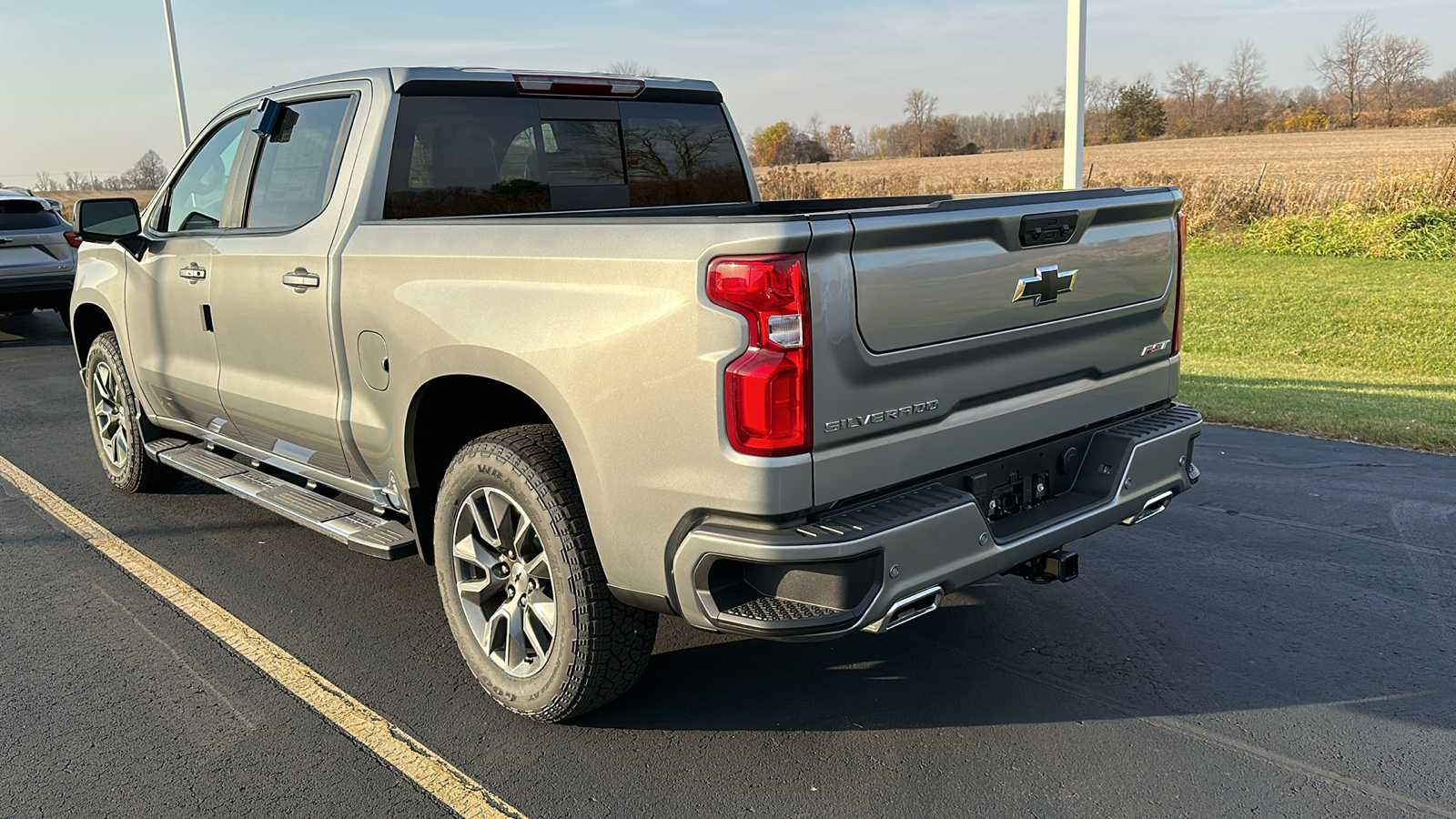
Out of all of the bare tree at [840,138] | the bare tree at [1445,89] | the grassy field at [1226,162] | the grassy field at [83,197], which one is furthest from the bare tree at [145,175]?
the bare tree at [1445,89]

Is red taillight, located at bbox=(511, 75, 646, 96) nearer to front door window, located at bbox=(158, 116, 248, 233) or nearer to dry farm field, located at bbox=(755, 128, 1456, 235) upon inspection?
front door window, located at bbox=(158, 116, 248, 233)

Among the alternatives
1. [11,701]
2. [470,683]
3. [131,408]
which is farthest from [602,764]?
[131,408]

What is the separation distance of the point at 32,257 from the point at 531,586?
11.6 meters

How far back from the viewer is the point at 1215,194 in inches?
824

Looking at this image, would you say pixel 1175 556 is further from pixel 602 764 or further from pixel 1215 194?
pixel 1215 194

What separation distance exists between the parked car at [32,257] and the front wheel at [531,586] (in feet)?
34.9

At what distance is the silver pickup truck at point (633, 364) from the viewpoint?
2.76 metres

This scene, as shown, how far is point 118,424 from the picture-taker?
6.20 metres

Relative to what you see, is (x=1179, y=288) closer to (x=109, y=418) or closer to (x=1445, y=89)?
(x=109, y=418)

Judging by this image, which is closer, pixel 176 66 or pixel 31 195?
pixel 31 195

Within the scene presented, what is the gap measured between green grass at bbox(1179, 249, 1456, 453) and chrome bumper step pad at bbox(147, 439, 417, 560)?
5.91 metres

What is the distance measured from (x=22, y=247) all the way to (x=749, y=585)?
491 inches

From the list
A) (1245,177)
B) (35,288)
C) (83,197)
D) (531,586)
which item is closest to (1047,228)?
(531,586)

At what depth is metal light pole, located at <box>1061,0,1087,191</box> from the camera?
909 cm
